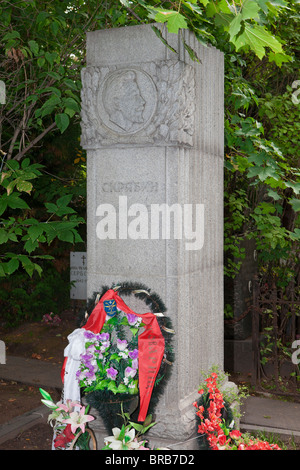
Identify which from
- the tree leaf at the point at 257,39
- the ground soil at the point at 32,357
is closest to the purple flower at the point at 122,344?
→ the ground soil at the point at 32,357

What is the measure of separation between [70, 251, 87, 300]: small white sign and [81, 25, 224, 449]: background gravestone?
561cm


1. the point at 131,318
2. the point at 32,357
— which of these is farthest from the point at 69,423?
the point at 32,357

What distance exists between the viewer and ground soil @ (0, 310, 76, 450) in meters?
5.46

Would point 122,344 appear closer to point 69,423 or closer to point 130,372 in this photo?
point 130,372

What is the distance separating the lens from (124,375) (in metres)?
4.60

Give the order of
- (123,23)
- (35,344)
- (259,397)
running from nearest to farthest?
(123,23) → (259,397) → (35,344)

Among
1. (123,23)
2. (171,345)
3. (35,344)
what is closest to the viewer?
(171,345)

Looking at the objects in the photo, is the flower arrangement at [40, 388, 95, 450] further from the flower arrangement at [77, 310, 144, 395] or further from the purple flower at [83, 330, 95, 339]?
the purple flower at [83, 330, 95, 339]

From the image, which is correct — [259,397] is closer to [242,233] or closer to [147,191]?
[242,233]

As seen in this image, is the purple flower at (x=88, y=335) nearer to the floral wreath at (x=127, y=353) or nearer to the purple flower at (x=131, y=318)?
the floral wreath at (x=127, y=353)

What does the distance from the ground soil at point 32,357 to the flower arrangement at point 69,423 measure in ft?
2.92

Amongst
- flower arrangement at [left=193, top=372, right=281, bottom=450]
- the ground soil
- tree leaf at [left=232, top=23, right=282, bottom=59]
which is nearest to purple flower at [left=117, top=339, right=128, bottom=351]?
flower arrangement at [left=193, top=372, right=281, bottom=450]

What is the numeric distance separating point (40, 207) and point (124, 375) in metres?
6.08
